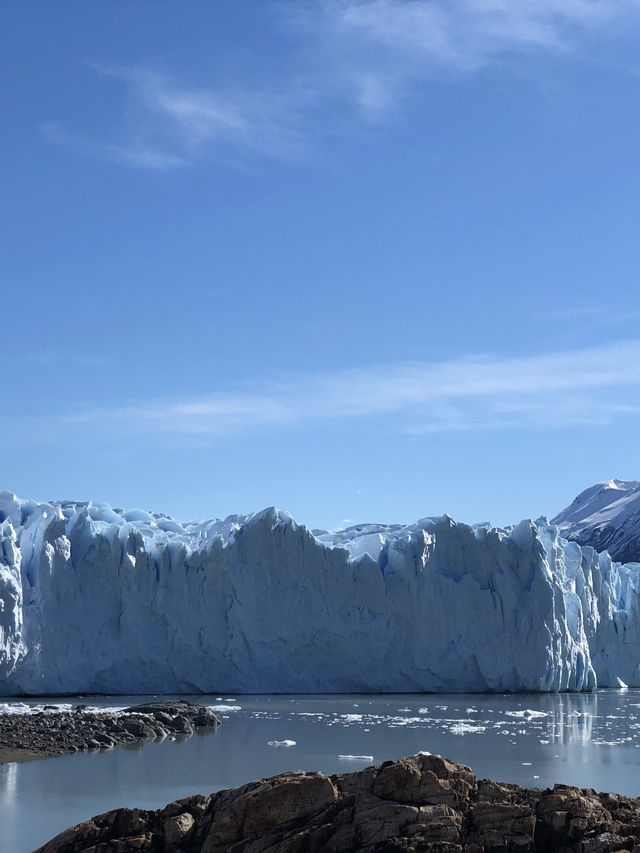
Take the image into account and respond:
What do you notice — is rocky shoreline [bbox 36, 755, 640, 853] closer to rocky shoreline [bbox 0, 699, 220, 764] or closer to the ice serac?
rocky shoreline [bbox 0, 699, 220, 764]

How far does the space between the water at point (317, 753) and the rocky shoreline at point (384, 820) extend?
1.59 metres

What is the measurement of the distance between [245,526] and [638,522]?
43.9 m

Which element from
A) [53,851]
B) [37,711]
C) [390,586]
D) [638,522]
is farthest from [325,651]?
[638,522]

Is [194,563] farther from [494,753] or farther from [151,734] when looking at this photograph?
[494,753]

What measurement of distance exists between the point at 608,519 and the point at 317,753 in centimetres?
5708

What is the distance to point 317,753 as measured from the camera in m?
13.9

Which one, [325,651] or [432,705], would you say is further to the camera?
[325,651]

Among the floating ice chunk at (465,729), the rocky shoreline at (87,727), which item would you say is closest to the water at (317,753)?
the floating ice chunk at (465,729)

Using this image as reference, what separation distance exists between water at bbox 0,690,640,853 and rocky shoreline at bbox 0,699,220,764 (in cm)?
39

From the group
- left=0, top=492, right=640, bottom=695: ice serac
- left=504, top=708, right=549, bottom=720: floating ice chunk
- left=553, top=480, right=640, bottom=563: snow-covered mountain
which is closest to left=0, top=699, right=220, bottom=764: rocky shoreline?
left=0, top=492, right=640, bottom=695: ice serac

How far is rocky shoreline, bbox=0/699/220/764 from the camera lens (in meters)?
14.3

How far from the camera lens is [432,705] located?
70.5 feet

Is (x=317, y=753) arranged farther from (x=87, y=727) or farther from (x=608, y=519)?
(x=608, y=519)

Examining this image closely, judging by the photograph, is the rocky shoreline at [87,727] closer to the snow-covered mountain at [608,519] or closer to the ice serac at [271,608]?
the ice serac at [271,608]
